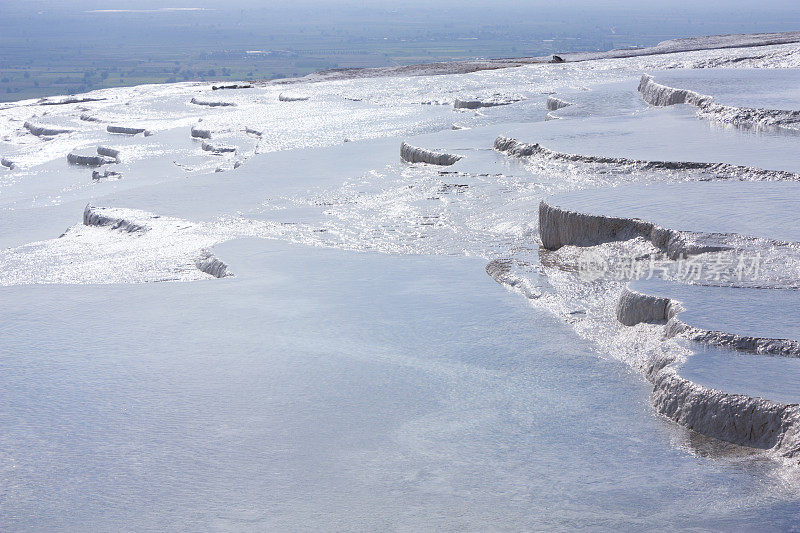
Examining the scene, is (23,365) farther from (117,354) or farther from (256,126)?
(256,126)

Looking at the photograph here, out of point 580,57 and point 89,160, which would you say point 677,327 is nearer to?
point 89,160

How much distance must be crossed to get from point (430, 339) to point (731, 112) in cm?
389

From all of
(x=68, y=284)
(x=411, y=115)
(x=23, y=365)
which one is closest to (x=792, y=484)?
(x=23, y=365)

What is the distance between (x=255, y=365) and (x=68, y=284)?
1.55 meters

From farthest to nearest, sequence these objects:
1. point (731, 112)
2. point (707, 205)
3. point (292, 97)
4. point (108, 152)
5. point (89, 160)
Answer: point (292, 97) → point (108, 152) → point (89, 160) → point (731, 112) → point (707, 205)

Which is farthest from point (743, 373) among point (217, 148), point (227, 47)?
point (227, 47)

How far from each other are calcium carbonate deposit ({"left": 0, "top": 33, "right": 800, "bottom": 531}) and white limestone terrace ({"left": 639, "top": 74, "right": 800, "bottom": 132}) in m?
0.03

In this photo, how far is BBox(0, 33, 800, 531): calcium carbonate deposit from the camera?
2.13 m

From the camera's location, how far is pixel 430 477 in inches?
86.4

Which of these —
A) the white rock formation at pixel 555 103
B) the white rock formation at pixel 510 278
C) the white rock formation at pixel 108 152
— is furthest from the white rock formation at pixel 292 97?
the white rock formation at pixel 510 278

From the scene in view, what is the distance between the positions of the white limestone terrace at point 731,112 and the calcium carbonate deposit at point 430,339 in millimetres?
27

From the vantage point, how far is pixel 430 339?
123 inches

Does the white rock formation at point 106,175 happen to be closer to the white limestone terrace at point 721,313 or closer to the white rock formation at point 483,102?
the white rock formation at point 483,102

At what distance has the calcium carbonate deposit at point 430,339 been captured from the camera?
6.98 feet
